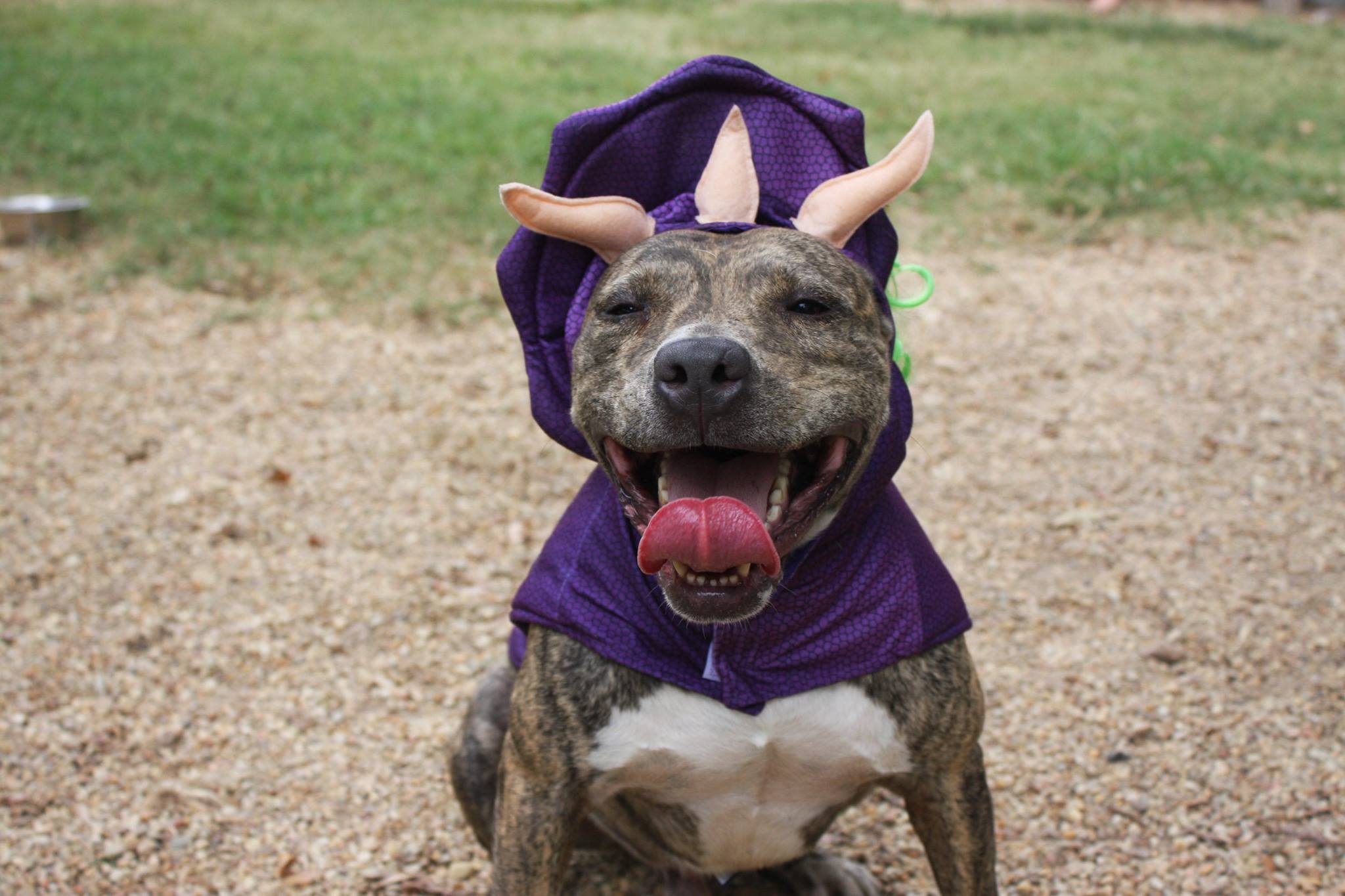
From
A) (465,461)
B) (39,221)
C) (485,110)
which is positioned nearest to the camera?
(465,461)

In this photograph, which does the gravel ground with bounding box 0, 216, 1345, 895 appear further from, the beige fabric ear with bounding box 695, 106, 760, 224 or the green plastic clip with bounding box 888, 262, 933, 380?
the beige fabric ear with bounding box 695, 106, 760, 224

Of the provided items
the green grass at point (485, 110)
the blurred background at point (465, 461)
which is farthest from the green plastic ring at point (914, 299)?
the green grass at point (485, 110)

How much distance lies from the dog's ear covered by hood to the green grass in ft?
14.0

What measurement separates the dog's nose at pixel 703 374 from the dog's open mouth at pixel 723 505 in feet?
0.55

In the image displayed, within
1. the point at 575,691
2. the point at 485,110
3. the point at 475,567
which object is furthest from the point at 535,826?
the point at 485,110

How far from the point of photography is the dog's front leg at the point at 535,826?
8.24ft

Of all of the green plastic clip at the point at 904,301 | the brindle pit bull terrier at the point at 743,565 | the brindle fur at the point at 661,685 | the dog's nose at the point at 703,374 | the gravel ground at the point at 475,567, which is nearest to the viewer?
the dog's nose at the point at 703,374

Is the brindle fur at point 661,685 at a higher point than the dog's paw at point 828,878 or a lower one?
higher

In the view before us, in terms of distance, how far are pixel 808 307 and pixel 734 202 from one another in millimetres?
298

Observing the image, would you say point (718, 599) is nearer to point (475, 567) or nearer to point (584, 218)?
point (584, 218)

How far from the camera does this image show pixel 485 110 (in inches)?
364

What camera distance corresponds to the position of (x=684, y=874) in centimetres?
304

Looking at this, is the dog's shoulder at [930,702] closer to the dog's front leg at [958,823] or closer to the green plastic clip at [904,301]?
the dog's front leg at [958,823]

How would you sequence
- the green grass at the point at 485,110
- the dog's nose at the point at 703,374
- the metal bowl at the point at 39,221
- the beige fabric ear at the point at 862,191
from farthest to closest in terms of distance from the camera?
the green grass at the point at 485,110 < the metal bowl at the point at 39,221 < the beige fabric ear at the point at 862,191 < the dog's nose at the point at 703,374
